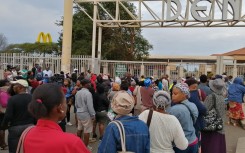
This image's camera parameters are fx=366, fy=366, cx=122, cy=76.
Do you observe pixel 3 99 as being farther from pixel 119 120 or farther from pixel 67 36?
pixel 67 36

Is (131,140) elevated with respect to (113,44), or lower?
lower

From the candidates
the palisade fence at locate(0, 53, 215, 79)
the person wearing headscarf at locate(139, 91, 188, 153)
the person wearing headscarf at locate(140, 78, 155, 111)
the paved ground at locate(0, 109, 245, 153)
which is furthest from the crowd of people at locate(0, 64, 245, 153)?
the palisade fence at locate(0, 53, 215, 79)

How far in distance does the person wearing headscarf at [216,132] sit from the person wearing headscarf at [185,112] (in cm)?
113

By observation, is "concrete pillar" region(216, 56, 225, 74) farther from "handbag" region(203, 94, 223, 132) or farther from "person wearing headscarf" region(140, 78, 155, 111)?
"handbag" region(203, 94, 223, 132)

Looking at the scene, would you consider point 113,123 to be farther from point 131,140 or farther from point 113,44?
point 113,44

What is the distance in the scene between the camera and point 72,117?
13727 mm

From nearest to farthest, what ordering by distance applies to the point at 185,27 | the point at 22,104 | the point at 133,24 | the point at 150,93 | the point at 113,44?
the point at 22,104 → the point at 150,93 → the point at 185,27 → the point at 133,24 → the point at 113,44

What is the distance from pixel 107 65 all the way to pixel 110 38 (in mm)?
11831

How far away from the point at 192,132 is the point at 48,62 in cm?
1746

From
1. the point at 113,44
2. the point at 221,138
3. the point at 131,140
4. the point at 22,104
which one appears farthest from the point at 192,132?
the point at 113,44

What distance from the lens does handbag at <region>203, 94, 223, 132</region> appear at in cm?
632

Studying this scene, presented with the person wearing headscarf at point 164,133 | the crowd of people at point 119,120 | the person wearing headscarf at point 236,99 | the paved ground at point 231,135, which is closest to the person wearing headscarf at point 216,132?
the crowd of people at point 119,120

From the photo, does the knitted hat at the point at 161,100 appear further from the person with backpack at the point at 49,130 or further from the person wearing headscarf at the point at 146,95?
the person wearing headscarf at the point at 146,95

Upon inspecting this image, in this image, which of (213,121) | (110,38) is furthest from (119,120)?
(110,38)
